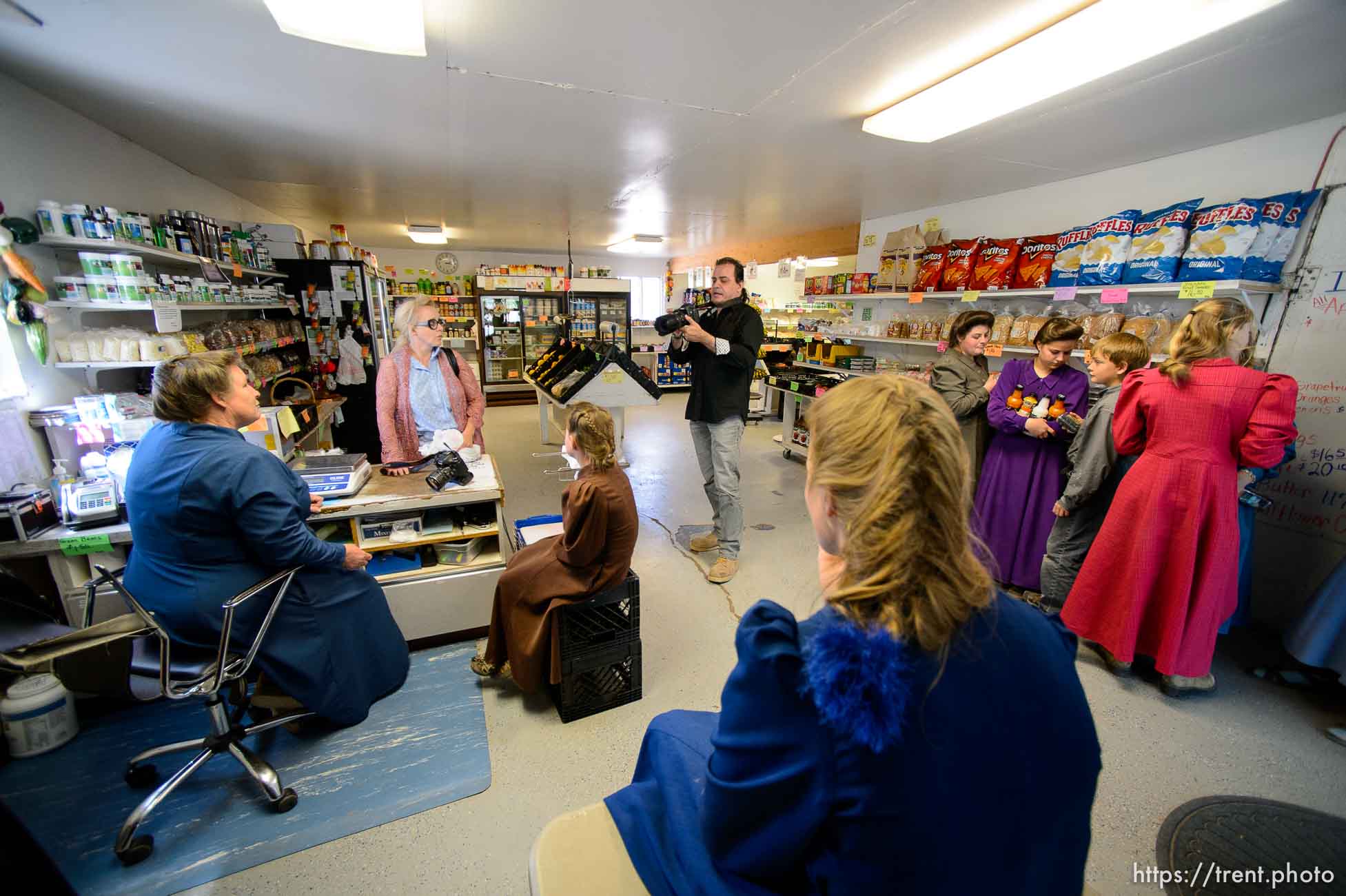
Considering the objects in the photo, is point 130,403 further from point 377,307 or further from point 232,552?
point 377,307

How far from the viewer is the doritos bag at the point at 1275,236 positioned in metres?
2.37

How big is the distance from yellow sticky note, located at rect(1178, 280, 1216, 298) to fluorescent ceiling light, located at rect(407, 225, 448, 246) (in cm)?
706

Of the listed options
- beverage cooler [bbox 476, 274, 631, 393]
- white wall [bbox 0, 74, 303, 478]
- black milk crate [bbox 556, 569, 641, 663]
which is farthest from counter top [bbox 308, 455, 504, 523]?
beverage cooler [bbox 476, 274, 631, 393]

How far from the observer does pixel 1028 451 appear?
2.89m

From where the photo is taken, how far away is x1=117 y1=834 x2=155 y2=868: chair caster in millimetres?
1539

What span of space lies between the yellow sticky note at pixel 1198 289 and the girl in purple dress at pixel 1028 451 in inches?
17.7

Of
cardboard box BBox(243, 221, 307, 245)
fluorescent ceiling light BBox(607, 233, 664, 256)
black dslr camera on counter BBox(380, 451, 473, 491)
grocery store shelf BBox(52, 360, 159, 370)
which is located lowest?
black dslr camera on counter BBox(380, 451, 473, 491)

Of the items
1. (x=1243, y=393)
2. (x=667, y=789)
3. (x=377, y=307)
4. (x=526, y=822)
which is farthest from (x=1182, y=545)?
(x=377, y=307)

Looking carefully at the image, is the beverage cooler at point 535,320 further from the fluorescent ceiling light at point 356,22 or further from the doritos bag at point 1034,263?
the fluorescent ceiling light at point 356,22

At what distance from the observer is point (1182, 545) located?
2.15 metres

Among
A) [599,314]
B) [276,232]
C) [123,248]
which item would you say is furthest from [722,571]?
[599,314]

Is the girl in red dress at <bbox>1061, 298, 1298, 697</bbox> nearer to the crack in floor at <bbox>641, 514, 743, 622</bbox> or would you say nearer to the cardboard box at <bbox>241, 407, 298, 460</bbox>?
the crack in floor at <bbox>641, 514, 743, 622</bbox>

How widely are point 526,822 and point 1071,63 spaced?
3.23 metres

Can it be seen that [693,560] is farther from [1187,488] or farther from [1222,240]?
[1222,240]
